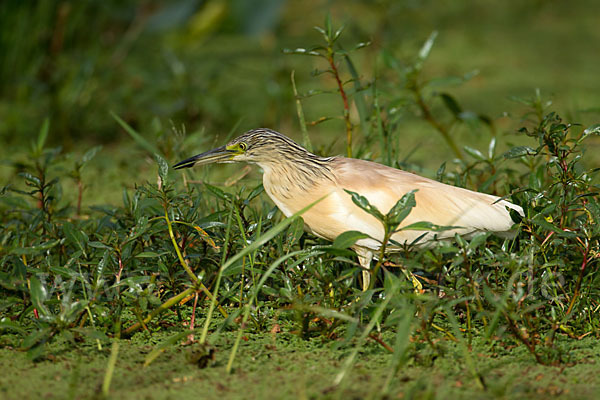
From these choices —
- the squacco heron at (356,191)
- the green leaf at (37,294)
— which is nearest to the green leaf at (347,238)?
the squacco heron at (356,191)

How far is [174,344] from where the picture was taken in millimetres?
2000

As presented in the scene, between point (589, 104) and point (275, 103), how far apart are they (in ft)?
6.43

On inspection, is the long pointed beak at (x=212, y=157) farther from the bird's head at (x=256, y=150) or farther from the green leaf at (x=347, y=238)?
the green leaf at (x=347, y=238)

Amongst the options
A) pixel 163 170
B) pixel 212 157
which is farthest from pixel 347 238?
pixel 212 157

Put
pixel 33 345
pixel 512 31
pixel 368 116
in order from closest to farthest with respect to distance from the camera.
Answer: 1. pixel 33 345
2. pixel 368 116
3. pixel 512 31

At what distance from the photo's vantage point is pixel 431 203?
7.25 ft

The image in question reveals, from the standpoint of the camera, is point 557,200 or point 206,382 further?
point 557,200

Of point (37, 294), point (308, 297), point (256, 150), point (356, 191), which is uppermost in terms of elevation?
point (256, 150)

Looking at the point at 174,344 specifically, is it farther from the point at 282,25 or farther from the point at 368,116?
the point at 282,25

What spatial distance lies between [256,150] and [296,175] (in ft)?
0.55

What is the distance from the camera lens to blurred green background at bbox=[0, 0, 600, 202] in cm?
399

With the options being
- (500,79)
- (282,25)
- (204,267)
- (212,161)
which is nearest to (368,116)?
(212,161)

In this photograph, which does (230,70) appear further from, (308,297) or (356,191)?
(308,297)

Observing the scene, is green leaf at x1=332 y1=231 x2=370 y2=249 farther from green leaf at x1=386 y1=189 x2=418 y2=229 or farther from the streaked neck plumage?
the streaked neck plumage
